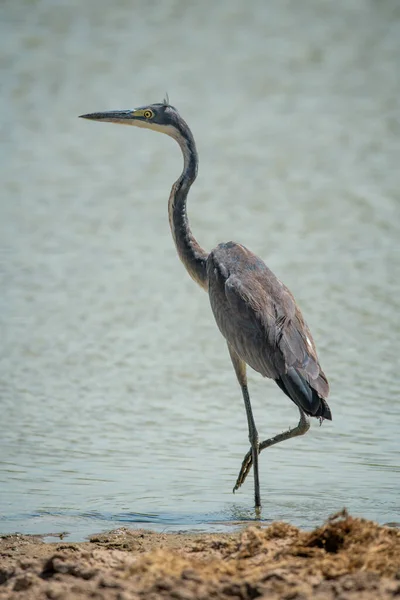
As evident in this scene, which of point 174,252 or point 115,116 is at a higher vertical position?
point 174,252

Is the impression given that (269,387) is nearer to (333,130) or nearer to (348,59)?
(333,130)

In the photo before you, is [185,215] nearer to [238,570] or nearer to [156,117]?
[156,117]

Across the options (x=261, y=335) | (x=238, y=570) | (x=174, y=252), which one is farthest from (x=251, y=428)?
(x=174, y=252)

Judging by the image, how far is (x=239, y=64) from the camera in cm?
2555

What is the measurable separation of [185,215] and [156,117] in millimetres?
884

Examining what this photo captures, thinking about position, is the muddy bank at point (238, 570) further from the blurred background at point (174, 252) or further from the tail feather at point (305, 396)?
the tail feather at point (305, 396)

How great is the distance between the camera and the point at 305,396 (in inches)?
256

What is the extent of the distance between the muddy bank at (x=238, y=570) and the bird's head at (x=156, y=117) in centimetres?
426

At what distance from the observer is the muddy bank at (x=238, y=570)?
12.8 ft

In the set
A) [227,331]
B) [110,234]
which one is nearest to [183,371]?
[227,331]

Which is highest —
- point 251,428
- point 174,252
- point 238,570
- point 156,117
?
point 174,252

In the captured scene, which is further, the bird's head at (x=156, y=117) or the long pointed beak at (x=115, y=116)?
the long pointed beak at (x=115, y=116)

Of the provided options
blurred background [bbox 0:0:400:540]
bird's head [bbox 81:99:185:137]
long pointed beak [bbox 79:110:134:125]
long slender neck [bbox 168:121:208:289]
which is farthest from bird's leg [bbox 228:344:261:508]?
long pointed beak [bbox 79:110:134:125]

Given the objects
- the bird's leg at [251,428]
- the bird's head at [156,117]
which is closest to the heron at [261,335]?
the bird's leg at [251,428]
